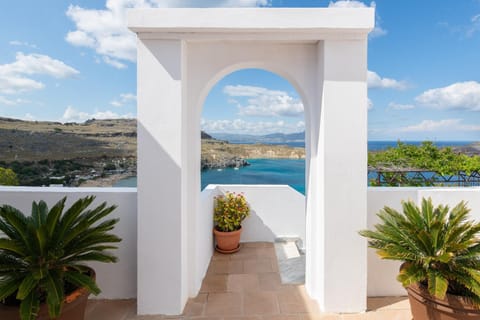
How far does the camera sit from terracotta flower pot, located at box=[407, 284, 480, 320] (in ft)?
6.98

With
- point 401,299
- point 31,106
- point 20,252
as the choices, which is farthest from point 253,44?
point 31,106

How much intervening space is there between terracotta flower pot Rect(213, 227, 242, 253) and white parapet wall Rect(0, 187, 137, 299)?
1861mm

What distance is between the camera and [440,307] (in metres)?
2.19

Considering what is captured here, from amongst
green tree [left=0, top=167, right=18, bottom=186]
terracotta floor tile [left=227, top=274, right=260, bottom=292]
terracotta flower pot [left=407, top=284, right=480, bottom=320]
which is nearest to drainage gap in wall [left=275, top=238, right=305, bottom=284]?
terracotta floor tile [left=227, top=274, right=260, bottom=292]

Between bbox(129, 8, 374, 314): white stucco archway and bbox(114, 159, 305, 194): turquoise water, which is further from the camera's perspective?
bbox(114, 159, 305, 194): turquoise water

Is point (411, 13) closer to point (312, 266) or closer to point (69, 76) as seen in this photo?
point (312, 266)

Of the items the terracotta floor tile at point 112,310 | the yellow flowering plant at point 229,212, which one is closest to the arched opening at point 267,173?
the yellow flowering plant at point 229,212

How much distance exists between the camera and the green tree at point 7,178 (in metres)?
3.65

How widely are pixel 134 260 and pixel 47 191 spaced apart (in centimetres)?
156

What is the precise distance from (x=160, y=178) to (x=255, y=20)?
7.62ft


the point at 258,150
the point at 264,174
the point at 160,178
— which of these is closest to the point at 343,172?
the point at 160,178

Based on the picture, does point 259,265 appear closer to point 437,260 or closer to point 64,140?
point 437,260

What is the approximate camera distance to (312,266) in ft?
10.5

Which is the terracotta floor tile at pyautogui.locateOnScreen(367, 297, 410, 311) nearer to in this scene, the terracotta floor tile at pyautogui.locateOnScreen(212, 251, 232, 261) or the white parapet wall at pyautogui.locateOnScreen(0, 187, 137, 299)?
the terracotta floor tile at pyautogui.locateOnScreen(212, 251, 232, 261)
